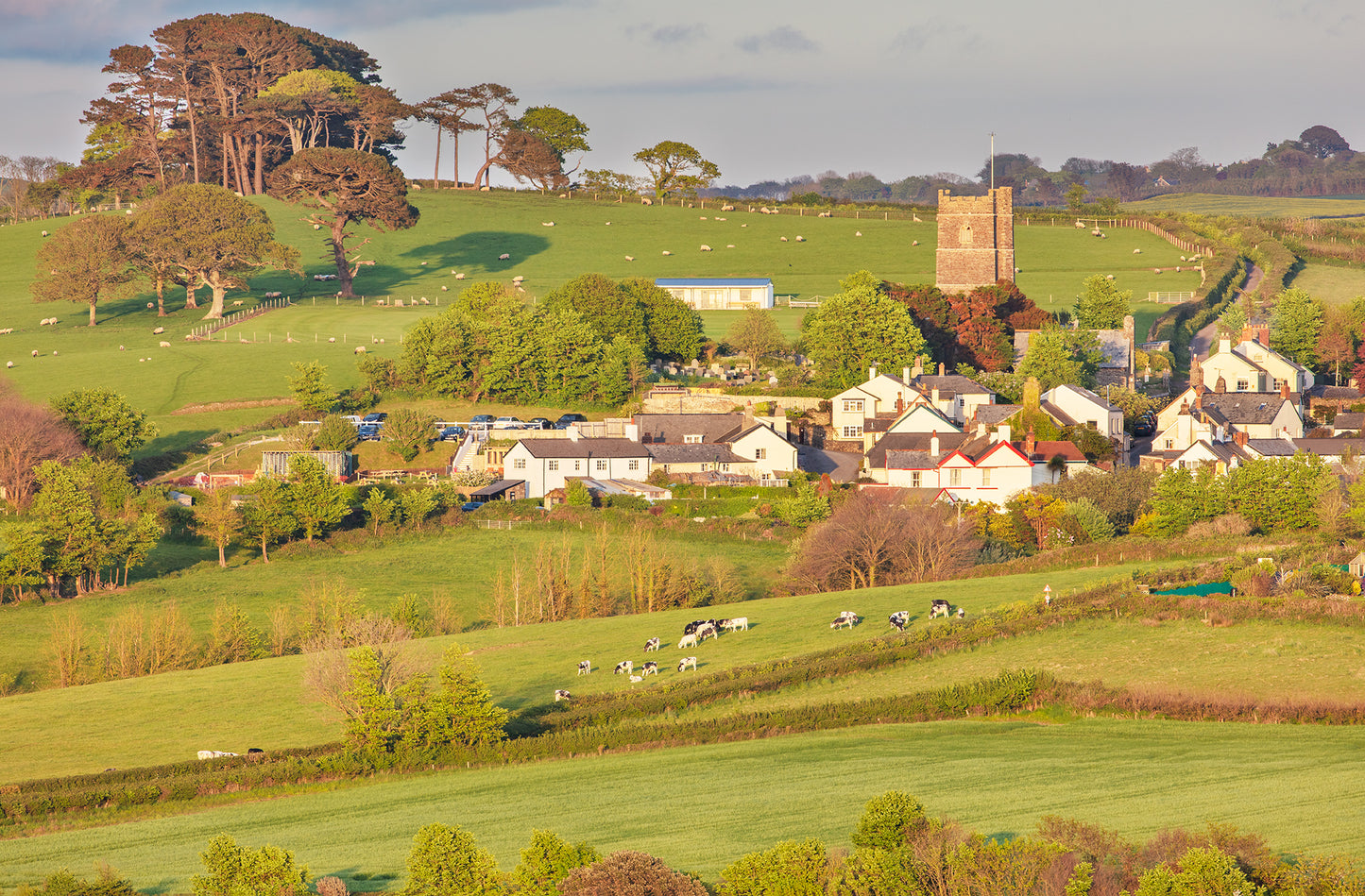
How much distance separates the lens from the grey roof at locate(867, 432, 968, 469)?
245 feet

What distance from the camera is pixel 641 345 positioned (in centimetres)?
9600

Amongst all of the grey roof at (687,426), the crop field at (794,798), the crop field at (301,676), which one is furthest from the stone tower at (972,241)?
the crop field at (794,798)

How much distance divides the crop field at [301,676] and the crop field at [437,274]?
3484 centimetres

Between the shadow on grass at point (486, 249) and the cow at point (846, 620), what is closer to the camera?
the cow at point (846, 620)

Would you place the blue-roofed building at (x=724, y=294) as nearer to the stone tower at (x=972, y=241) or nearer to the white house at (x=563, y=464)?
the stone tower at (x=972, y=241)

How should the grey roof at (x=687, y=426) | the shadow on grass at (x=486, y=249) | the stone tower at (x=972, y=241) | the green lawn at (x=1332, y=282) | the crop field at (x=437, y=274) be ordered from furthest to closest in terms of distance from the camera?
1. the shadow on grass at (x=486, y=249)
2. the green lawn at (x=1332, y=282)
3. the stone tower at (x=972, y=241)
4. the crop field at (x=437, y=274)
5. the grey roof at (x=687, y=426)

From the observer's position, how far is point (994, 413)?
3132 inches

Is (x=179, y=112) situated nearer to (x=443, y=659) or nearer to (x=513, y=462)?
(x=513, y=462)

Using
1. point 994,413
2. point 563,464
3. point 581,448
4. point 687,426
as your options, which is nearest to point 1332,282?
point 994,413

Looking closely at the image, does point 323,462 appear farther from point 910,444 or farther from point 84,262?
point 84,262

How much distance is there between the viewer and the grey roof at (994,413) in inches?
3100

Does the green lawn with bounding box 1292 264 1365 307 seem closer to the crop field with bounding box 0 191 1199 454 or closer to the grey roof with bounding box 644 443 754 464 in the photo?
the crop field with bounding box 0 191 1199 454

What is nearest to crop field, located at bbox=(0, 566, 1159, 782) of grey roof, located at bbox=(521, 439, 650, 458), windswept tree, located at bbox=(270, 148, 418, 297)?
grey roof, located at bbox=(521, 439, 650, 458)

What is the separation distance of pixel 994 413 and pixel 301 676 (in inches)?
1725
